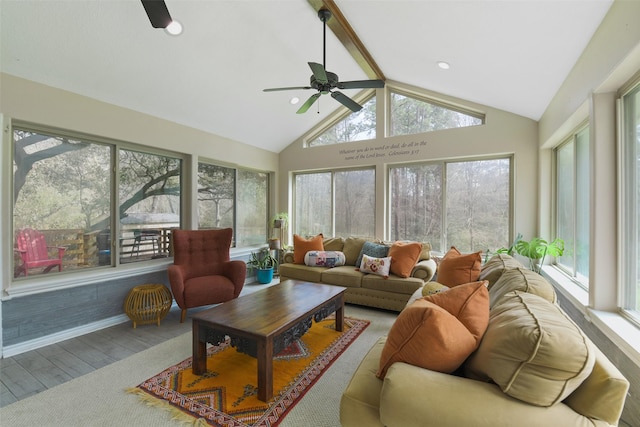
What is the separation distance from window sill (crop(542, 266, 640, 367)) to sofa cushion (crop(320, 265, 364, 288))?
2.15 meters

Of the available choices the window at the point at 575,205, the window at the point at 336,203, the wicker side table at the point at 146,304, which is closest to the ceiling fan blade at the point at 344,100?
the window at the point at 336,203

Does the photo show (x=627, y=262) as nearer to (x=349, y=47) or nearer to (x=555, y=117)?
(x=555, y=117)

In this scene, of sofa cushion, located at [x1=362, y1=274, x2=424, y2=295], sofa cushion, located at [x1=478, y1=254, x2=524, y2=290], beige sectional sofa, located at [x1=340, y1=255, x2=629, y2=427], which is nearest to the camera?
beige sectional sofa, located at [x1=340, y1=255, x2=629, y2=427]

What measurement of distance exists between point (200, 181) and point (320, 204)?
2340mm

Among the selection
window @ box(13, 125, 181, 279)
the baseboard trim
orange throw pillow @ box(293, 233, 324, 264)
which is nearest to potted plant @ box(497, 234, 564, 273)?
orange throw pillow @ box(293, 233, 324, 264)

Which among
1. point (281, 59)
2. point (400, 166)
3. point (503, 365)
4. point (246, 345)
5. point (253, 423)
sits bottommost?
point (253, 423)

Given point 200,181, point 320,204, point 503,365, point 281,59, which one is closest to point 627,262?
point 503,365

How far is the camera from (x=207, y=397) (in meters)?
1.95

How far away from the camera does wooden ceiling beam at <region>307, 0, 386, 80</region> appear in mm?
2891

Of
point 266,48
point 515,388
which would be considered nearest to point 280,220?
point 266,48

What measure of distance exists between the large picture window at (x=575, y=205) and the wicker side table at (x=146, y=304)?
4.40 metres

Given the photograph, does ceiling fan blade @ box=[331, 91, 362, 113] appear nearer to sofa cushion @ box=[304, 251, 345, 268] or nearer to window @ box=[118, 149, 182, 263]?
sofa cushion @ box=[304, 251, 345, 268]

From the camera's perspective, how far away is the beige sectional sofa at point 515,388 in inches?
38.2

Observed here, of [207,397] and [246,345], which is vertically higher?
[246,345]
